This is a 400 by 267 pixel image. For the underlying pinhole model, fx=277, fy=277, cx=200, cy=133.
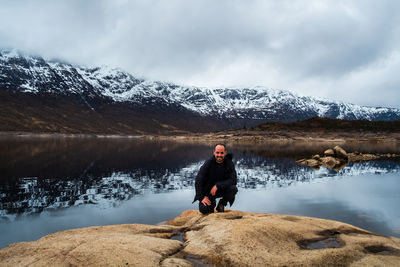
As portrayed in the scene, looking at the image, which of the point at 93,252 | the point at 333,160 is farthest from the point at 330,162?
the point at 93,252

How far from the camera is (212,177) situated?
898 cm

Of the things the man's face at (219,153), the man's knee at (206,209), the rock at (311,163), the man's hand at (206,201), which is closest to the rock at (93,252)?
the man's hand at (206,201)

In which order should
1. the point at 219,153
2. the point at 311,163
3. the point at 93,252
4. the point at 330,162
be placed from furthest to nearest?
the point at 330,162
the point at 311,163
the point at 219,153
the point at 93,252

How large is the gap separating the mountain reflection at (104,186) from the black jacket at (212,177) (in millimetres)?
6871

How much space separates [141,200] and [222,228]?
9.29 meters

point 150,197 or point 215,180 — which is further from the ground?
point 215,180

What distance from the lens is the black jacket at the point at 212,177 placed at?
880cm

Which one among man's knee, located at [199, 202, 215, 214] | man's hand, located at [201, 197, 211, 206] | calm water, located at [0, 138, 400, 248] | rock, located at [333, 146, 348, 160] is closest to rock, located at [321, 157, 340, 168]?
rock, located at [333, 146, 348, 160]

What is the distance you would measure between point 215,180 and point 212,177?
16 cm

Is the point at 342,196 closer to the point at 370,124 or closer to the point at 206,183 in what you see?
the point at 206,183

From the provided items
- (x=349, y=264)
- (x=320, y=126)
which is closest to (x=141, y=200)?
(x=349, y=264)

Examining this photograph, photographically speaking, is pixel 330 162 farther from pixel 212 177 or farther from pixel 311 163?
pixel 212 177

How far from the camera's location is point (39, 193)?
1606 centimetres

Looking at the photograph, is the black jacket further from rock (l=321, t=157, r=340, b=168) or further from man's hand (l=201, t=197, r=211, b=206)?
rock (l=321, t=157, r=340, b=168)
